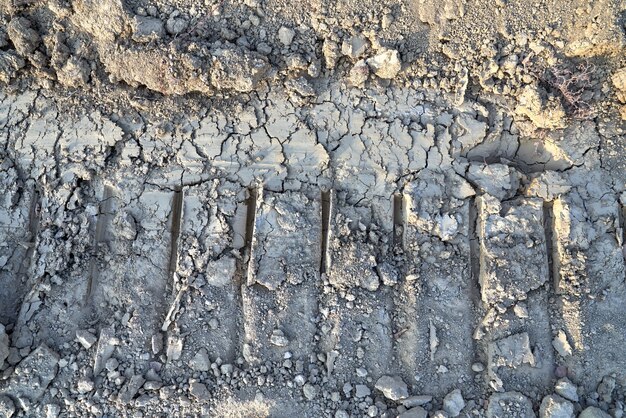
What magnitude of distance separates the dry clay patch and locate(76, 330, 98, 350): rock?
0.04ft

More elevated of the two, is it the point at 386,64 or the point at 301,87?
the point at 386,64

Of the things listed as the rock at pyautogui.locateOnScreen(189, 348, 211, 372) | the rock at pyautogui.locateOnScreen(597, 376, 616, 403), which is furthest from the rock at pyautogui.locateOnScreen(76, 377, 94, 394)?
the rock at pyautogui.locateOnScreen(597, 376, 616, 403)

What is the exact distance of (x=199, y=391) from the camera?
332cm

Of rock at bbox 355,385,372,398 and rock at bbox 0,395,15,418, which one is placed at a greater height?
rock at bbox 355,385,372,398

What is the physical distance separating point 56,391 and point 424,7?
12.2 ft

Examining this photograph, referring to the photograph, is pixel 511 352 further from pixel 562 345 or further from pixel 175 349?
pixel 175 349

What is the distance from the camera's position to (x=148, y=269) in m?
3.54

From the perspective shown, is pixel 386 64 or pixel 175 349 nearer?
pixel 175 349

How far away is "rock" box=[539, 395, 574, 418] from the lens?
327cm

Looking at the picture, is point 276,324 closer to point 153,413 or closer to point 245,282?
point 245,282

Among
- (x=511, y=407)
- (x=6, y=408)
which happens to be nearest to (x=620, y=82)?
(x=511, y=407)

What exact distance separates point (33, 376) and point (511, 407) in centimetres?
318

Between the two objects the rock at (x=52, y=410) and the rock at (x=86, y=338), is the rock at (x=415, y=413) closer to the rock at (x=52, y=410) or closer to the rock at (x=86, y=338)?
the rock at (x=86, y=338)

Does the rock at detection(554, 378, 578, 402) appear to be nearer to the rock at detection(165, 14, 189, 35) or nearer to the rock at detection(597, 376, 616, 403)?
the rock at detection(597, 376, 616, 403)
